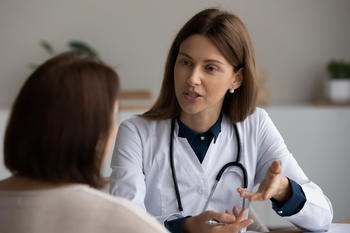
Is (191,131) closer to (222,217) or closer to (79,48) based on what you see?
(222,217)

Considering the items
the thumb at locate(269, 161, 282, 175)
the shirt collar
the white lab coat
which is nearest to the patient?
the thumb at locate(269, 161, 282, 175)

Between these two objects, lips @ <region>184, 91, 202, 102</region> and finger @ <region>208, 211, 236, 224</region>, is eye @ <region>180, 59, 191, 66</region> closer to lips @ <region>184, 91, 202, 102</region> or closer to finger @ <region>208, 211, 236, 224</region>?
lips @ <region>184, 91, 202, 102</region>

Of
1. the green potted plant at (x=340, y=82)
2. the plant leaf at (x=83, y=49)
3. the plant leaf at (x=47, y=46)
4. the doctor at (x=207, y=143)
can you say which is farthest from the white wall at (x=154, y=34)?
the doctor at (x=207, y=143)

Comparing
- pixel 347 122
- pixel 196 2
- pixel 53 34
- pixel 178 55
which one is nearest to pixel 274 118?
pixel 347 122

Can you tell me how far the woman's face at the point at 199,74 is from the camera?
5.52 feet

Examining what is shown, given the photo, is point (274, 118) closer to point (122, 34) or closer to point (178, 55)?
point (122, 34)

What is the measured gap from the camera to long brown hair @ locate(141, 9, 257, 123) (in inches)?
66.6

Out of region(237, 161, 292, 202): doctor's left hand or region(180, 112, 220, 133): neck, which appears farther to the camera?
region(180, 112, 220, 133): neck

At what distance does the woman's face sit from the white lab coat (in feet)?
0.50

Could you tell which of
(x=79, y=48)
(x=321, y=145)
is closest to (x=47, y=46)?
(x=79, y=48)

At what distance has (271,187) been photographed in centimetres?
147

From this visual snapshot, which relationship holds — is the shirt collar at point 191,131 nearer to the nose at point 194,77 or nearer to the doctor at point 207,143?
the doctor at point 207,143

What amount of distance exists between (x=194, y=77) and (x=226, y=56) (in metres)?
0.13

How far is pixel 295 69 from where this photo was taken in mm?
4008
